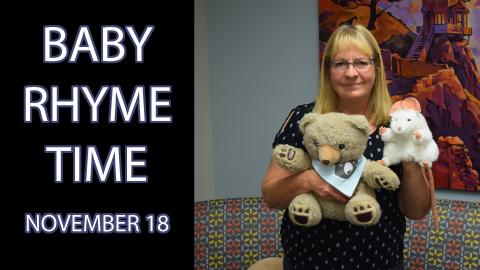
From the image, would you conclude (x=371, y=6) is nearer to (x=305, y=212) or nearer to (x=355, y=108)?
(x=355, y=108)

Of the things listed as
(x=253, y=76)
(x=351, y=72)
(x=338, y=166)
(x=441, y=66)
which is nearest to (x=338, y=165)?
(x=338, y=166)

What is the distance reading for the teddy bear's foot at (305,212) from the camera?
140 centimetres

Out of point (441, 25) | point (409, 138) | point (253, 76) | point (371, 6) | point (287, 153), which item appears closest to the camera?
point (409, 138)

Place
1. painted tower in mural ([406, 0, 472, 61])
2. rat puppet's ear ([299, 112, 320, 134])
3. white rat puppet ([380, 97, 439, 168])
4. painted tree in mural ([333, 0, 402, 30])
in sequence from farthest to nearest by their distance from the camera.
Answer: painted tree in mural ([333, 0, 402, 30])
painted tower in mural ([406, 0, 472, 61])
rat puppet's ear ([299, 112, 320, 134])
white rat puppet ([380, 97, 439, 168])

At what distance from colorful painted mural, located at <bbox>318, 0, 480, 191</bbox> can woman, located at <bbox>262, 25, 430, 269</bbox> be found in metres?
0.76

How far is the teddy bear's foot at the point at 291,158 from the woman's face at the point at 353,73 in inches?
6.5

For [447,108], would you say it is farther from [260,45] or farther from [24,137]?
[24,137]

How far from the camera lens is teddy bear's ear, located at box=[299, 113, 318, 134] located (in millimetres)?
1438

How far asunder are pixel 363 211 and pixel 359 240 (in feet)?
0.38

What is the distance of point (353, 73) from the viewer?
1.41 m

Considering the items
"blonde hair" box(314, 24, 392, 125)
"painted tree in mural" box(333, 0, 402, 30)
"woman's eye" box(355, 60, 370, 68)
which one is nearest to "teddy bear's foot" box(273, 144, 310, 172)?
"blonde hair" box(314, 24, 392, 125)

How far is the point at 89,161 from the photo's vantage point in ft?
6.70

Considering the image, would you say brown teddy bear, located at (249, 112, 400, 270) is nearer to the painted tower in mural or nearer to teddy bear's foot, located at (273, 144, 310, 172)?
teddy bear's foot, located at (273, 144, 310, 172)

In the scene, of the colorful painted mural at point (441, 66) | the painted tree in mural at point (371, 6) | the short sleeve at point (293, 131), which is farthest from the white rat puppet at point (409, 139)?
the painted tree in mural at point (371, 6)
